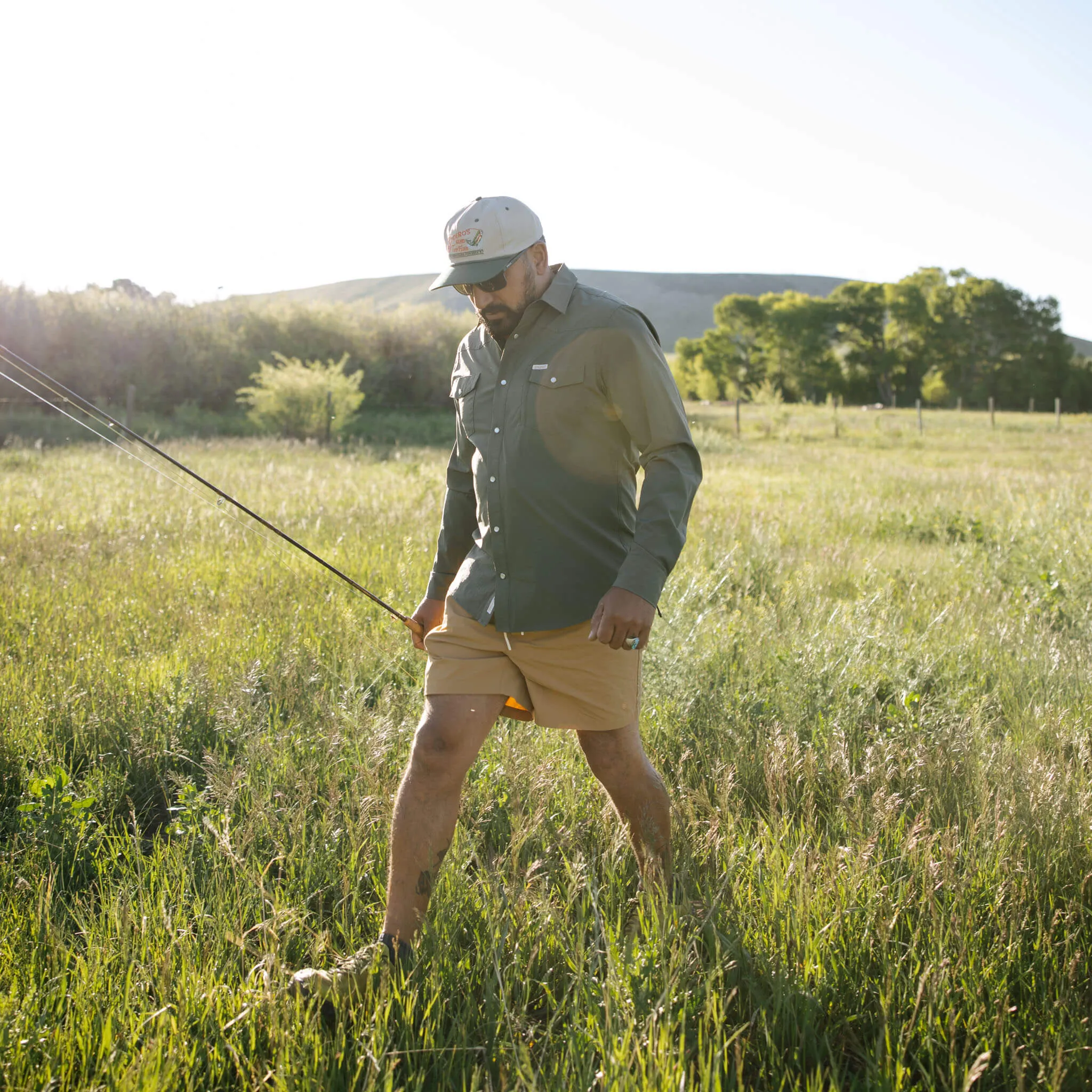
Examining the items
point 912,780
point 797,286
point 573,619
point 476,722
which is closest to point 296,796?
point 476,722

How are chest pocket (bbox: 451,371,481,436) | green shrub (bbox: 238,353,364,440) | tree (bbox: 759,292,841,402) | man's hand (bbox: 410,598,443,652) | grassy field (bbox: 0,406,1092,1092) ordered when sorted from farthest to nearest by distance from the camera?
tree (bbox: 759,292,841,402), green shrub (bbox: 238,353,364,440), man's hand (bbox: 410,598,443,652), chest pocket (bbox: 451,371,481,436), grassy field (bbox: 0,406,1092,1092)

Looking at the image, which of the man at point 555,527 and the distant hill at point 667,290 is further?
the distant hill at point 667,290

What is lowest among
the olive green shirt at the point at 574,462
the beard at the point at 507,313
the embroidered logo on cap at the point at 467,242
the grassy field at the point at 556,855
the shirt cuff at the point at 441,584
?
the grassy field at the point at 556,855

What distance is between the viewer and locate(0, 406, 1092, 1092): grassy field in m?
2.00

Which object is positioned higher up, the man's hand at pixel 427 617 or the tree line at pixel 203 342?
the tree line at pixel 203 342

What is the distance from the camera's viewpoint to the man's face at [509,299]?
2676 mm

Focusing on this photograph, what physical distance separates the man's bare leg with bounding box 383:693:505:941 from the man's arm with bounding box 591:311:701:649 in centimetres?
46

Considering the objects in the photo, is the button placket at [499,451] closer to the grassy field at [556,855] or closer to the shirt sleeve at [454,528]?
the shirt sleeve at [454,528]

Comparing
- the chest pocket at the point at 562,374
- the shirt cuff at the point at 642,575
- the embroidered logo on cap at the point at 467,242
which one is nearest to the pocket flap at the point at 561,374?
the chest pocket at the point at 562,374

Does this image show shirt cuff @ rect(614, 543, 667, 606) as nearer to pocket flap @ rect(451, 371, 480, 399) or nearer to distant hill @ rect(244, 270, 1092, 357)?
pocket flap @ rect(451, 371, 480, 399)

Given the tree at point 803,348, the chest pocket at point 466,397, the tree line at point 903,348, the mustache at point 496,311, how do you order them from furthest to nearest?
the tree at point 803,348
the tree line at point 903,348
the chest pocket at point 466,397
the mustache at point 496,311

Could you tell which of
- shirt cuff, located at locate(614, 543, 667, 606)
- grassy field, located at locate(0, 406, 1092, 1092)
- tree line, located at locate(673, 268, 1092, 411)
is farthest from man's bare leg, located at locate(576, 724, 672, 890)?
tree line, located at locate(673, 268, 1092, 411)

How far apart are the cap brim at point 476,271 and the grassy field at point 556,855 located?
1.66 meters

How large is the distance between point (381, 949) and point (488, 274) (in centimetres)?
181
